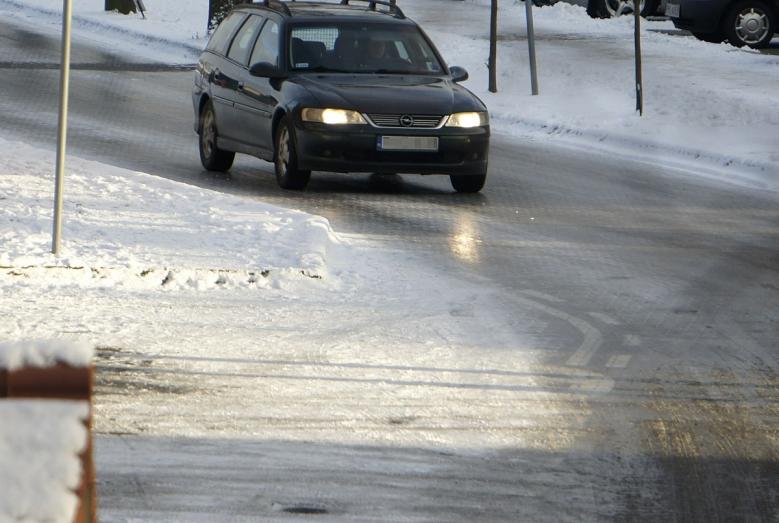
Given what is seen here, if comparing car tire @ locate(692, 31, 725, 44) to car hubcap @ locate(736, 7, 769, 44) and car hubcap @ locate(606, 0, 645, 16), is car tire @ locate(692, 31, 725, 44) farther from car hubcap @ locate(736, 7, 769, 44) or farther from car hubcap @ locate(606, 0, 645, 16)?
car hubcap @ locate(606, 0, 645, 16)

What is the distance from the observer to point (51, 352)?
108 inches

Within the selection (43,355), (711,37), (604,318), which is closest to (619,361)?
(604,318)

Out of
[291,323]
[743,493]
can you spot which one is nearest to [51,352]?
[743,493]

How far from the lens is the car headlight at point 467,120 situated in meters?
13.8

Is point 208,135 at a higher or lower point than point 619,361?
lower

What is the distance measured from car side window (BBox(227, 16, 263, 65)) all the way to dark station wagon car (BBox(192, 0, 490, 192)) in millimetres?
15

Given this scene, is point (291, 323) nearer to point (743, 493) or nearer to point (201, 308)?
point (201, 308)

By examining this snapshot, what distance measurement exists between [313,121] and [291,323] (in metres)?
5.35

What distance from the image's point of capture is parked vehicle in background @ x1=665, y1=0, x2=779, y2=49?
25328mm

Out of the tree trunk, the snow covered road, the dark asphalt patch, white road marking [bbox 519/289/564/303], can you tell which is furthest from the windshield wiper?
the tree trunk

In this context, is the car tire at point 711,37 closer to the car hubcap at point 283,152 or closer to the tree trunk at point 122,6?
the car hubcap at point 283,152

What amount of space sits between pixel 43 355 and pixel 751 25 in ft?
78.7

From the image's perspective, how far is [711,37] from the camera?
2647 centimetres

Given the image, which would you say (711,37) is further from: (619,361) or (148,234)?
(619,361)
